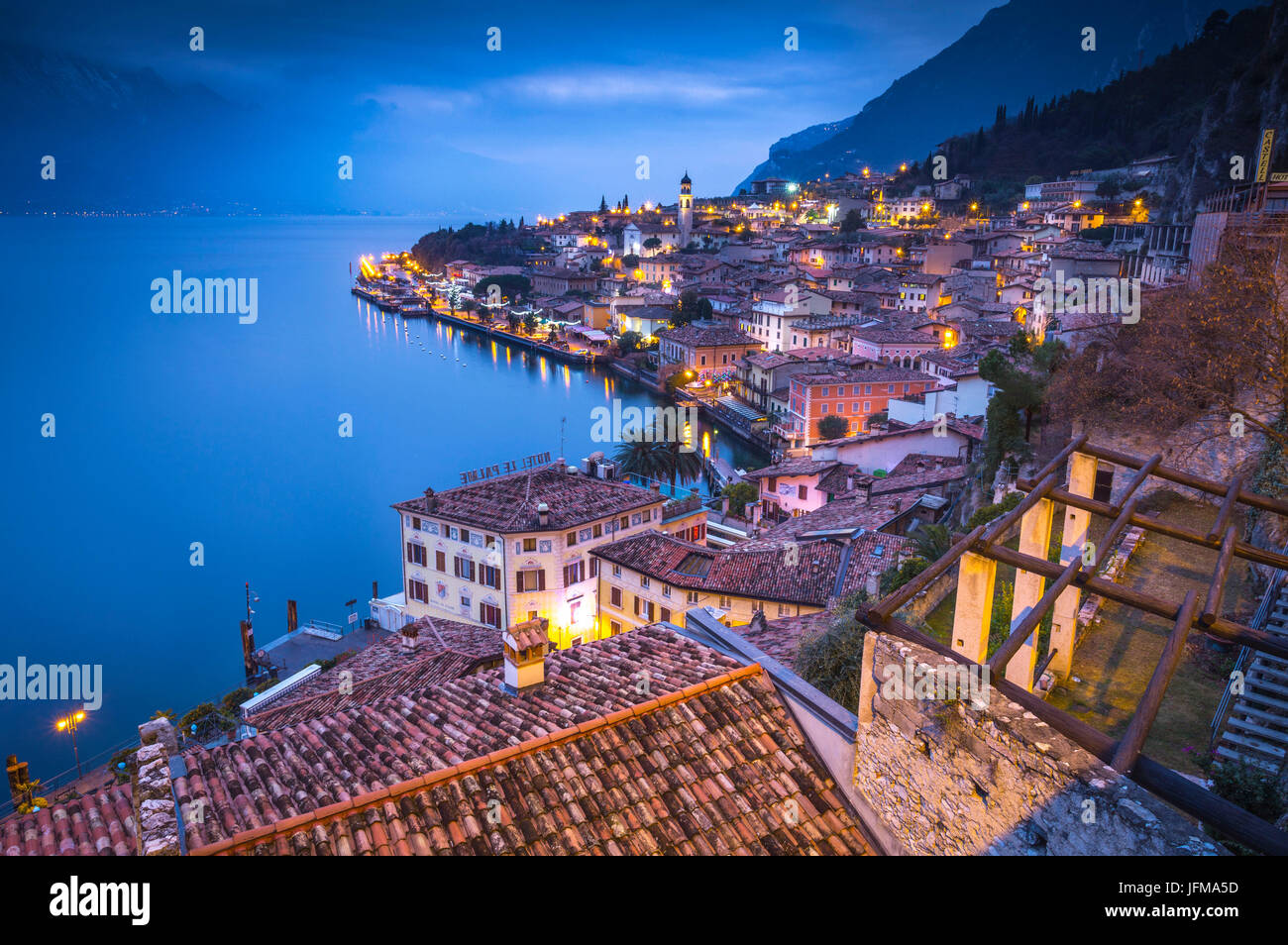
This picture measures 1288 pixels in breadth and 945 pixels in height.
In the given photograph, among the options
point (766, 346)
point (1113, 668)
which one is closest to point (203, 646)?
point (1113, 668)

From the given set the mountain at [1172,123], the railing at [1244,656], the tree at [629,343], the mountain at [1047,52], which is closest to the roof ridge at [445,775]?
the railing at [1244,656]

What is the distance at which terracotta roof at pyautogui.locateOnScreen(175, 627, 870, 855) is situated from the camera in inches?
131

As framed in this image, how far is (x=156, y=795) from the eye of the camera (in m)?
3.55

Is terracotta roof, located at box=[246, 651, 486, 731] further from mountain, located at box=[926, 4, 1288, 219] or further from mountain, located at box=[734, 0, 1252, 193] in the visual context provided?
mountain, located at box=[734, 0, 1252, 193]

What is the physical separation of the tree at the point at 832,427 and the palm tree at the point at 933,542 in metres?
22.1

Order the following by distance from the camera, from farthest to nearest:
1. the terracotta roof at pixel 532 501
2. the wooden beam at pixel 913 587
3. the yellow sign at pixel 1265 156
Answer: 1. the yellow sign at pixel 1265 156
2. the terracotta roof at pixel 532 501
3. the wooden beam at pixel 913 587

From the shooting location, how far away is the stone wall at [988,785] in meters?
2.42

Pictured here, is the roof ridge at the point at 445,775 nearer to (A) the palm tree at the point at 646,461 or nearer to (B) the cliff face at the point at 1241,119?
(A) the palm tree at the point at 646,461

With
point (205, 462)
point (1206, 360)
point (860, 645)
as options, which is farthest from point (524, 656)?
point (205, 462)

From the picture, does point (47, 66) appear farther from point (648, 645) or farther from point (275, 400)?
point (648, 645)

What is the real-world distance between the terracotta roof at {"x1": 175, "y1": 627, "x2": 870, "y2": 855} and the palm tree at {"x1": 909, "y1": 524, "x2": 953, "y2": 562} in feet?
22.6

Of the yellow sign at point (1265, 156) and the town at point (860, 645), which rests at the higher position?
the yellow sign at point (1265, 156)

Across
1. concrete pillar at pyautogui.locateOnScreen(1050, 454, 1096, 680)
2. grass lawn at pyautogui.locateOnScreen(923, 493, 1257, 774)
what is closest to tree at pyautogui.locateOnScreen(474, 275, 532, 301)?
grass lawn at pyautogui.locateOnScreen(923, 493, 1257, 774)
